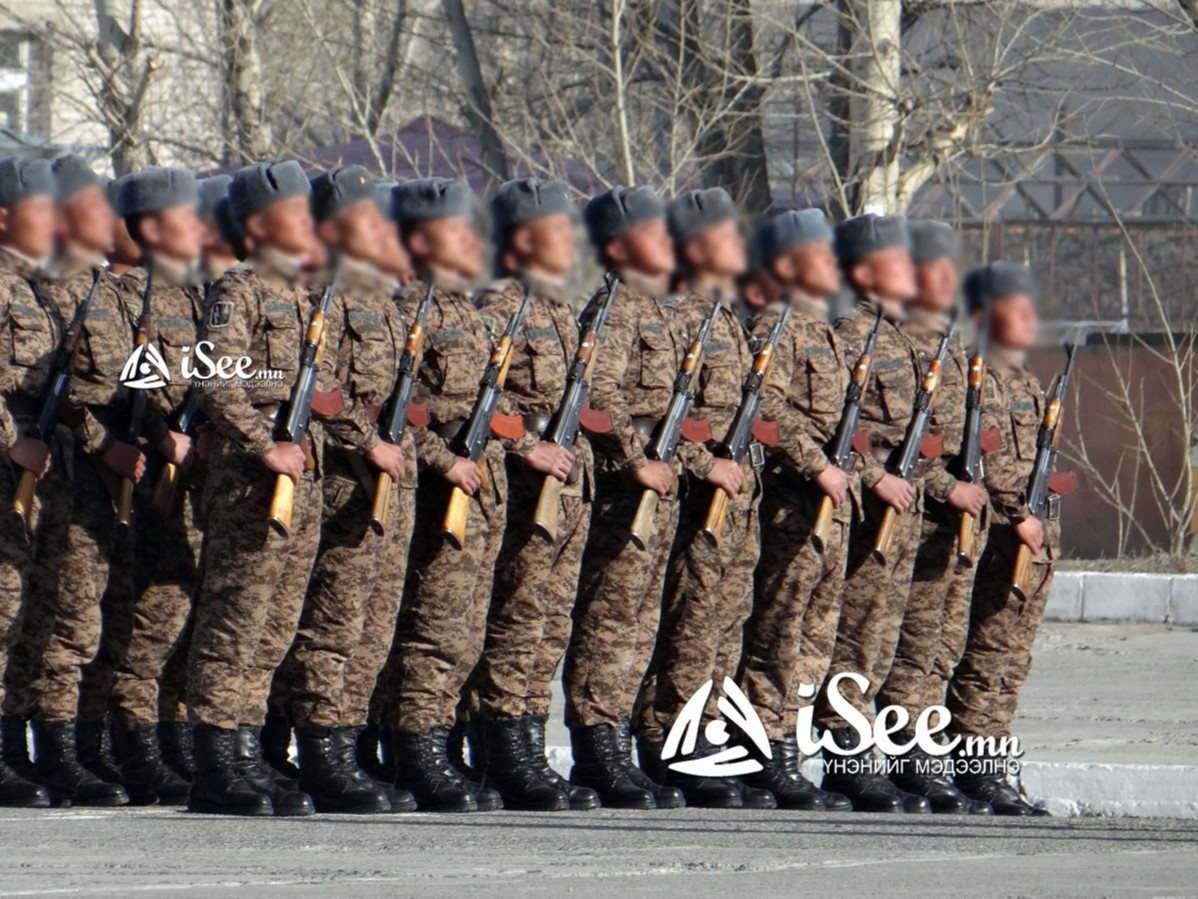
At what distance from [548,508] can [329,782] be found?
1013mm

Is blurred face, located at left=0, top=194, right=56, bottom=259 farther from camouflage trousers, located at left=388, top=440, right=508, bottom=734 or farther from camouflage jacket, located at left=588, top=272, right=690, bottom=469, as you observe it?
camouflage jacket, located at left=588, top=272, right=690, bottom=469

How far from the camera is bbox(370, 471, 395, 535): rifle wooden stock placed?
21.0 feet

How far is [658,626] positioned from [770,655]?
384 mm

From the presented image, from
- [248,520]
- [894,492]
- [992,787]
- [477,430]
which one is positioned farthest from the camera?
[992,787]

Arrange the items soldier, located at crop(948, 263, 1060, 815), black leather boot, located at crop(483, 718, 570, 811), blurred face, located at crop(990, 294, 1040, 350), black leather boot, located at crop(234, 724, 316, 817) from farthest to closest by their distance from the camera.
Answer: soldier, located at crop(948, 263, 1060, 815)
blurred face, located at crop(990, 294, 1040, 350)
black leather boot, located at crop(483, 718, 570, 811)
black leather boot, located at crop(234, 724, 316, 817)

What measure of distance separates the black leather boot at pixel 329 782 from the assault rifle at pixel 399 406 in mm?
630

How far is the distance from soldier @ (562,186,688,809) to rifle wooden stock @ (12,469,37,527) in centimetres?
166

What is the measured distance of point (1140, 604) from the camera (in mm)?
12070

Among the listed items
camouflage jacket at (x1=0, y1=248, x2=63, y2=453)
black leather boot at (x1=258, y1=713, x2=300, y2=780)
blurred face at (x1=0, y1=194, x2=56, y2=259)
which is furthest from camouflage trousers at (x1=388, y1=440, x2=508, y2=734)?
blurred face at (x1=0, y1=194, x2=56, y2=259)

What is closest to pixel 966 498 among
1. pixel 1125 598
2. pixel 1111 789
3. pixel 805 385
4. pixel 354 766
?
pixel 805 385

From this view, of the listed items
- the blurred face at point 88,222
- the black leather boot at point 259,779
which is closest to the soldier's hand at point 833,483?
the black leather boot at point 259,779

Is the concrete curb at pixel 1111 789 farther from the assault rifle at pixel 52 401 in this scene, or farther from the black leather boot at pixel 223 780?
the assault rifle at pixel 52 401

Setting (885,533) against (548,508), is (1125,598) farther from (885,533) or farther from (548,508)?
(548,508)

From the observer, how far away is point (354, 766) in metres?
6.55
